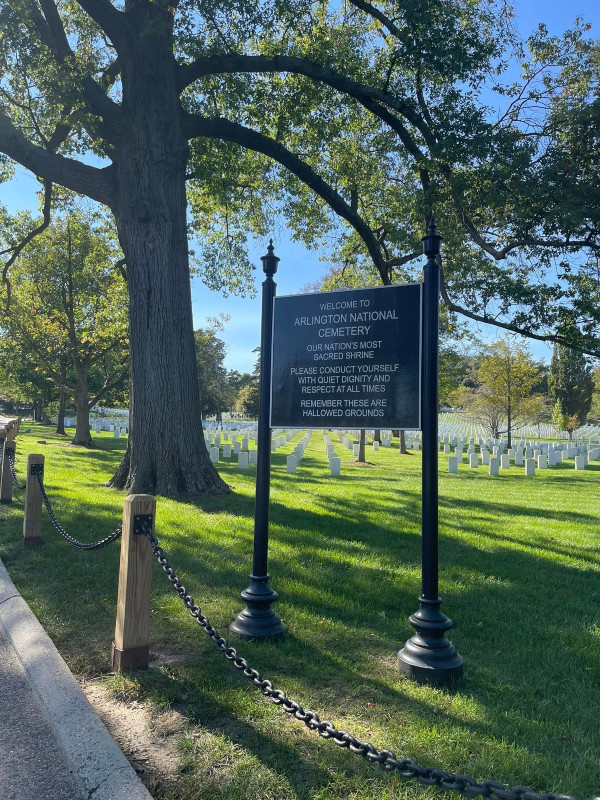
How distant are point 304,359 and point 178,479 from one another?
19.7 ft

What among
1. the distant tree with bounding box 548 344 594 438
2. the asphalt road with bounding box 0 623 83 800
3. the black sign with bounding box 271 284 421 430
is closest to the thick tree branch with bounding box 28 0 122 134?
the black sign with bounding box 271 284 421 430

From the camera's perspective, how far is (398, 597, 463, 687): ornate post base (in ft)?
12.3

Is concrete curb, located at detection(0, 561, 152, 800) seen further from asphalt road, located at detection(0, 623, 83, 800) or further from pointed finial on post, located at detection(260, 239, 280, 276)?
pointed finial on post, located at detection(260, 239, 280, 276)

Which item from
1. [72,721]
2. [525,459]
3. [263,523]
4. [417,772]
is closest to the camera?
[417,772]

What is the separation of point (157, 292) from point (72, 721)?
8.05 m

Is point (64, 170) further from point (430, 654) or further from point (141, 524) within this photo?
point (430, 654)

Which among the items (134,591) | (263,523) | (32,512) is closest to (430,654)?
(263,523)

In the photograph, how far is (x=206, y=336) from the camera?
5844 cm

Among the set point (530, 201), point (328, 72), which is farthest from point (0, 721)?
point (328, 72)

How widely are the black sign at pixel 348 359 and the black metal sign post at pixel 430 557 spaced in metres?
0.11

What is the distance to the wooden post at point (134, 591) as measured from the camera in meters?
3.72

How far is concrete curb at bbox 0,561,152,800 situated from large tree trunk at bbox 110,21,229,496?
5.49 meters

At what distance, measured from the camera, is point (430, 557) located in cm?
397

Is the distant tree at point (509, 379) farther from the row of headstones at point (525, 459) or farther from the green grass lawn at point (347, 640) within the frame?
the green grass lawn at point (347, 640)
